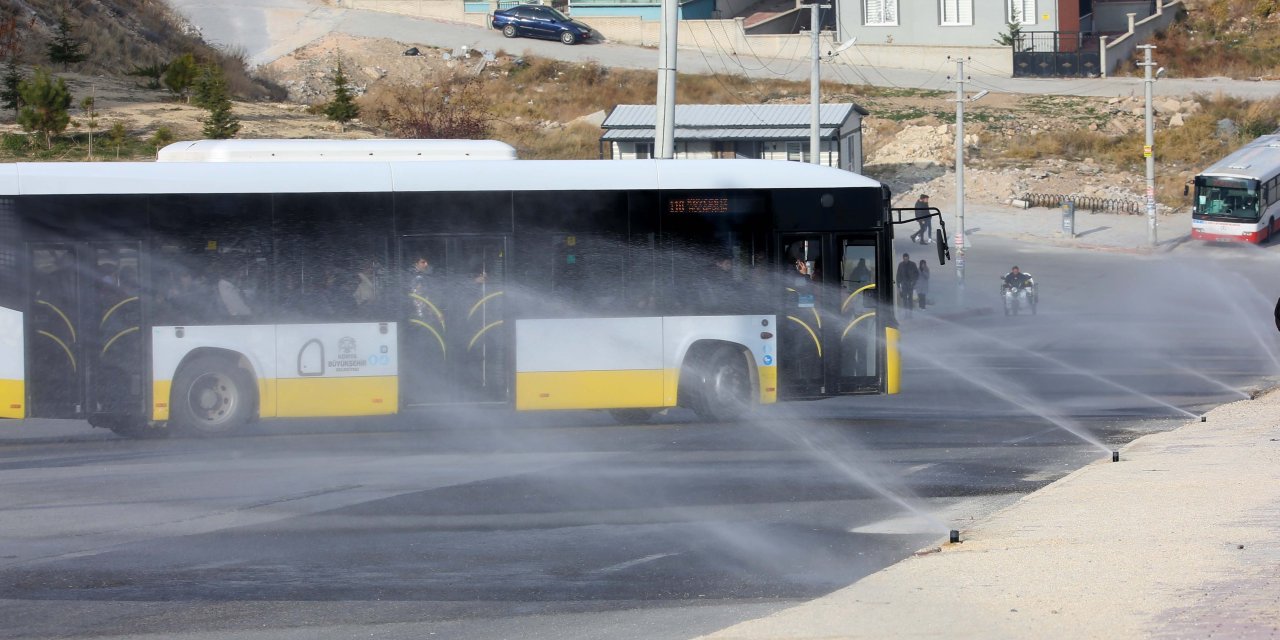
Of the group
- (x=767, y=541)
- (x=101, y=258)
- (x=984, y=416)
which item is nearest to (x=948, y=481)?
(x=767, y=541)

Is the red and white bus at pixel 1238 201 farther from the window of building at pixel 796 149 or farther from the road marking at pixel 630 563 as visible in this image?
the road marking at pixel 630 563

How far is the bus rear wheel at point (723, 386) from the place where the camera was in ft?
59.5

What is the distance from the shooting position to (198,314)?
1689 centimetres

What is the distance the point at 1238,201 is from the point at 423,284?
3771cm

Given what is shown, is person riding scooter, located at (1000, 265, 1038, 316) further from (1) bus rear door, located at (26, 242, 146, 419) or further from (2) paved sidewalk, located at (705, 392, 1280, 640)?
(1) bus rear door, located at (26, 242, 146, 419)

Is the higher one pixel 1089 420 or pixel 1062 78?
pixel 1062 78

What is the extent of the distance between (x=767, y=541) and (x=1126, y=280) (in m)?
32.7

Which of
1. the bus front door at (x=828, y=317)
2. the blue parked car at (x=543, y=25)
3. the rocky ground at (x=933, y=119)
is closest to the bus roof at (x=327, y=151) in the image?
the bus front door at (x=828, y=317)

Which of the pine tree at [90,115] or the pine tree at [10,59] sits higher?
the pine tree at [10,59]

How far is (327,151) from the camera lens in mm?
17875

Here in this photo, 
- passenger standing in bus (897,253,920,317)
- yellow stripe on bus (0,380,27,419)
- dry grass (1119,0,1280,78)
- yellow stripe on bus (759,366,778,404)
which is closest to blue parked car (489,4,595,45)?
dry grass (1119,0,1280,78)

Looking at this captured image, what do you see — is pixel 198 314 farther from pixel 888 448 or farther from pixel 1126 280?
pixel 1126 280

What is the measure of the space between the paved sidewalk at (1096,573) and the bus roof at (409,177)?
6422 millimetres

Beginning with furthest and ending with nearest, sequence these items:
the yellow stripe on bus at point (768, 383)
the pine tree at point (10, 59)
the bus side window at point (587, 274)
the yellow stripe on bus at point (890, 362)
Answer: the pine tree at point (10, 59) → the yellow stripe on bus at point (890, 362) → the yellow stripe on bus at point (768, 383) → the bus side window at point (587, 274)
